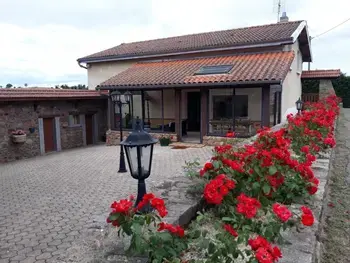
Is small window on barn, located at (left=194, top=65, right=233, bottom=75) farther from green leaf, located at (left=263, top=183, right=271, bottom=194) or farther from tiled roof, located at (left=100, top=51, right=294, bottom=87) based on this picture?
green leaf, located at (left=263, top=183, right=271, bottom=194)

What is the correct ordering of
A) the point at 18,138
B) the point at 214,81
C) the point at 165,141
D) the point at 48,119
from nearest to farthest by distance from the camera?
the point at 214,81
the point at 18,138
the point at 165,141
the point at 48,119

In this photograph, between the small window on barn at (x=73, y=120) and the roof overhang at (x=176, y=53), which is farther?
the small window on barn at (x=73, y=120)

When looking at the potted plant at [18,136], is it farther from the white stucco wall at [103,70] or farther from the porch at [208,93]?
the white stucco wall at [103,70]

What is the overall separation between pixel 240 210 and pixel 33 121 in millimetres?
13247

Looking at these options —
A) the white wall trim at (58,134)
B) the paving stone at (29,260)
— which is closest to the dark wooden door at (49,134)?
the white wall trim at (58,134)

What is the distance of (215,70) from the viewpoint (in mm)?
12383

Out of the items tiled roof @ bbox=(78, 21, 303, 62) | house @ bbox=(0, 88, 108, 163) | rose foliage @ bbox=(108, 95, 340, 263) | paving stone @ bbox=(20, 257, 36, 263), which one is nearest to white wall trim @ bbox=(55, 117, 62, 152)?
house @ bbox=(0, 88, 108, 163)

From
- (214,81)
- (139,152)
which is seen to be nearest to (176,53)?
(214,81)

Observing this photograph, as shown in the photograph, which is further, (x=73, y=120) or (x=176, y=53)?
(x=73, y=120)

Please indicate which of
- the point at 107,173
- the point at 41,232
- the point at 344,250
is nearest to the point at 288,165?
the point at 344,250

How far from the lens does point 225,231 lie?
1805mm

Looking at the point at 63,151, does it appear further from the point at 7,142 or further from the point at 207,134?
the point at 207,134

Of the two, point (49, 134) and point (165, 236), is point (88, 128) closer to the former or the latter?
point (49, 134)

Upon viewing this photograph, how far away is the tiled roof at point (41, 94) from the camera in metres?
11.8
